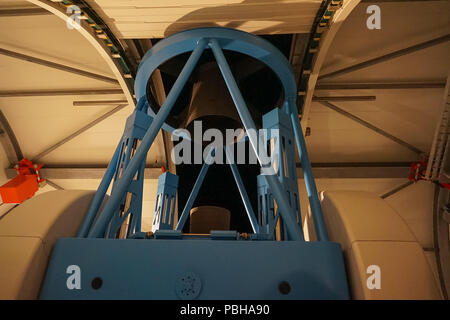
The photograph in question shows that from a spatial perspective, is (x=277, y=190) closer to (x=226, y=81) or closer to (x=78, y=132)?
(x=226, y=81)

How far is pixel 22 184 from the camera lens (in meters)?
8.47

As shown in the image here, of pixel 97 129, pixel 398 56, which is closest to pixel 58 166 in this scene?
pixel 97 129

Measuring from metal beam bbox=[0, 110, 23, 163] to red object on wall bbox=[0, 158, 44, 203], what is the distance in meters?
0.32

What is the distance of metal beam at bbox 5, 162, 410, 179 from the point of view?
30.9 feet

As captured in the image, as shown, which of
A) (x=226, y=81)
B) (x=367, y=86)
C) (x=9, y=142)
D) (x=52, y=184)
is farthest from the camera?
(x=52, y=184)

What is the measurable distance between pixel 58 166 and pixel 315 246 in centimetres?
1001

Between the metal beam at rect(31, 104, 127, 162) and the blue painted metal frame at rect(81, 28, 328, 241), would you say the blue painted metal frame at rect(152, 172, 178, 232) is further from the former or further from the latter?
the metal beam at rect(31, 104, 127, 162)

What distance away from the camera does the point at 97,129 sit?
916 centimetres

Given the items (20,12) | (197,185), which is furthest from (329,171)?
(20,12)

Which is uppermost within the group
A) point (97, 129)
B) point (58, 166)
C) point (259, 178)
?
point (97, 129)

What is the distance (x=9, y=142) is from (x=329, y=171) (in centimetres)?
1030

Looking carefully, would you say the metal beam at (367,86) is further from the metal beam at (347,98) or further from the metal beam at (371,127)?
the metal beam at (371,127)

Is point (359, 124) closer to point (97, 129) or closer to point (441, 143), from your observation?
point (441, 143)
